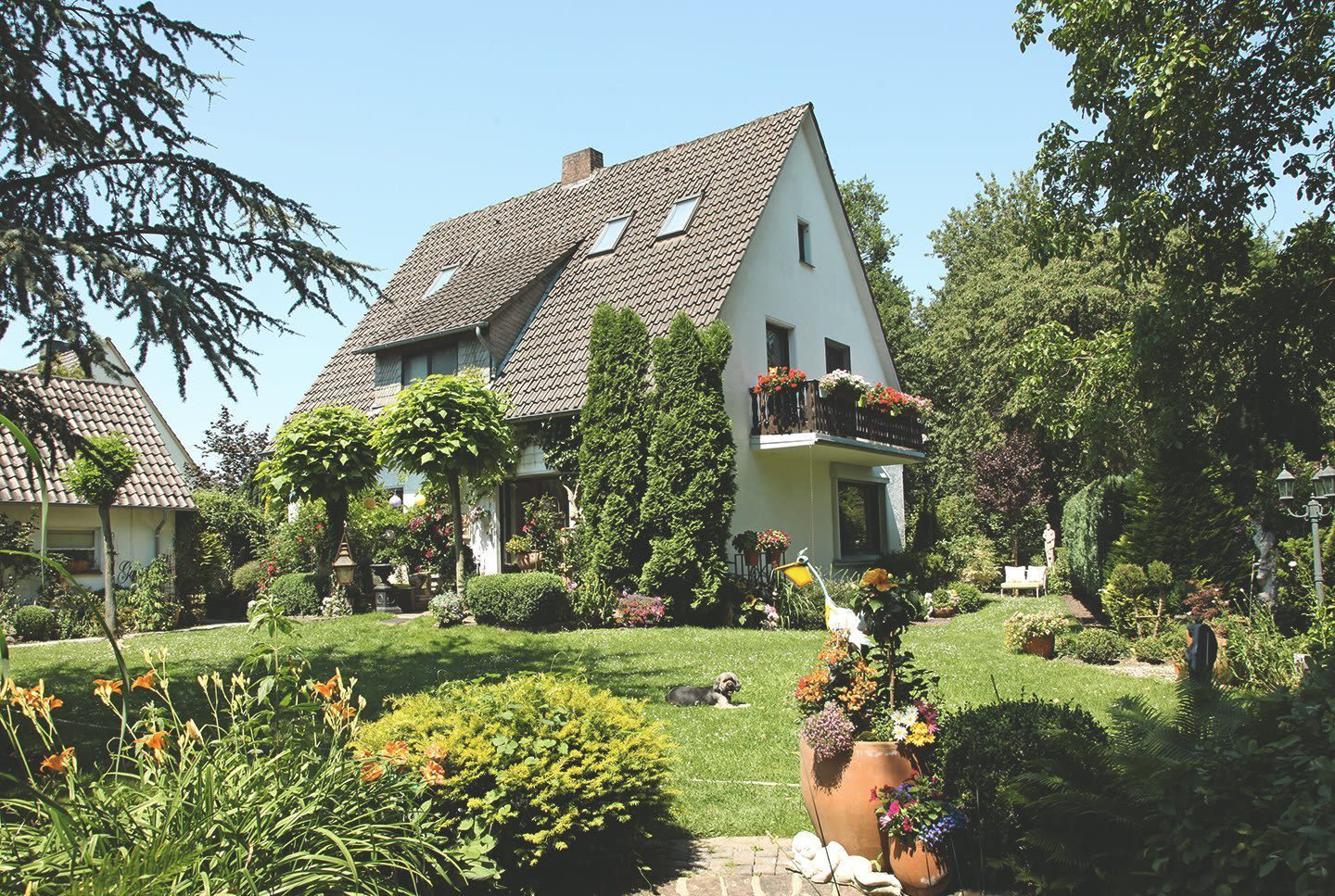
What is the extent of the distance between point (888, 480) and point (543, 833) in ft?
67.1

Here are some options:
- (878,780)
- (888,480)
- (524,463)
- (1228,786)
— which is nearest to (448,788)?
(878,780)

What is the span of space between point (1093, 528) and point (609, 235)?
1179 centimetres

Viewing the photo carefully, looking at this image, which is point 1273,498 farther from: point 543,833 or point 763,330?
point 543,833

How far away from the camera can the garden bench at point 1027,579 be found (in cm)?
2388

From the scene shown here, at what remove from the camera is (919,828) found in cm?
451

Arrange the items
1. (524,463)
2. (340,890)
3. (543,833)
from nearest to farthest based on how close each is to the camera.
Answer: (340,890) < (543,833) < (524,463)

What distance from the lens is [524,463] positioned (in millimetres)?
18141

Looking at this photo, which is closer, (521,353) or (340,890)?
(340,890)

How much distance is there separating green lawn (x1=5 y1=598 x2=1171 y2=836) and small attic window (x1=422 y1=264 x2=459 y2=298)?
9645 millimetres

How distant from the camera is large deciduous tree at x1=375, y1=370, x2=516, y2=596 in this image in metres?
15.5

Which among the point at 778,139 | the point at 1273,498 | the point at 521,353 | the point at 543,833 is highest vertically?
the point at 778,139

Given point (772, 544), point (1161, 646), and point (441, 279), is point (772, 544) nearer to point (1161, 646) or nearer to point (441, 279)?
point (1161, 646)

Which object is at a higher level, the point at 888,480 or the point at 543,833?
the point at 888,480

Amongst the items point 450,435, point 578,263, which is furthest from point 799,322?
point 450,435
